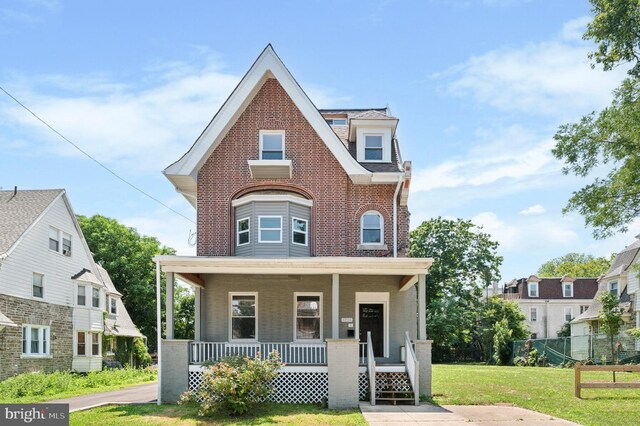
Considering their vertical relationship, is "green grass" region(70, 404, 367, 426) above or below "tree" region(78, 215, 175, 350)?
below

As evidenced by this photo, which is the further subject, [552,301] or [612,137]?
[552,301]

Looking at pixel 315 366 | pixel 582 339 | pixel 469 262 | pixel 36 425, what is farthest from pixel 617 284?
pixel 36 425

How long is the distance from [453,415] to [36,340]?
73.5 feet

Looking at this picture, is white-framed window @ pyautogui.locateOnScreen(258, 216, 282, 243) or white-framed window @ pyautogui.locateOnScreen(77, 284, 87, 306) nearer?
white-framed window @ pyautogui.locateOnScreen(258, 216, 282, 243)

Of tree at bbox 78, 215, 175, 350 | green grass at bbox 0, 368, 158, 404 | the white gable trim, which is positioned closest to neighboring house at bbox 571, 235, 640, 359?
the white gable trim

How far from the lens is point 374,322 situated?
21406 millimetres

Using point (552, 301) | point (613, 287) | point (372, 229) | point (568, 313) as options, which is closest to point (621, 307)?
point (613, 287)

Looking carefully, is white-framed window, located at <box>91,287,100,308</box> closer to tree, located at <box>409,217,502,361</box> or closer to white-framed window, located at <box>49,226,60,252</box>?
white-framed window, located at <box>49,226,60,252</box>

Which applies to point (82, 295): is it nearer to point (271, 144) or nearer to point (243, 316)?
point (243, 316)

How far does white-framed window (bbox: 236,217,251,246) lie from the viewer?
846 inches

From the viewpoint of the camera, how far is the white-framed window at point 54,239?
1287 inches

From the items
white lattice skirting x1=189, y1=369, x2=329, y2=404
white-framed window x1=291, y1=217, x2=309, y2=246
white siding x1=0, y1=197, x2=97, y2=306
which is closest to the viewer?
white lattice skirting x1=189, y1=369, x2=329, y2=404

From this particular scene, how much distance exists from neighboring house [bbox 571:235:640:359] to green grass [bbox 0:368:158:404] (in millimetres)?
27109

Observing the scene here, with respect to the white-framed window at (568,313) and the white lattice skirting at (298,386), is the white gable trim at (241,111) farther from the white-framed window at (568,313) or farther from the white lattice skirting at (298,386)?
the white-framed window at (568,313)
